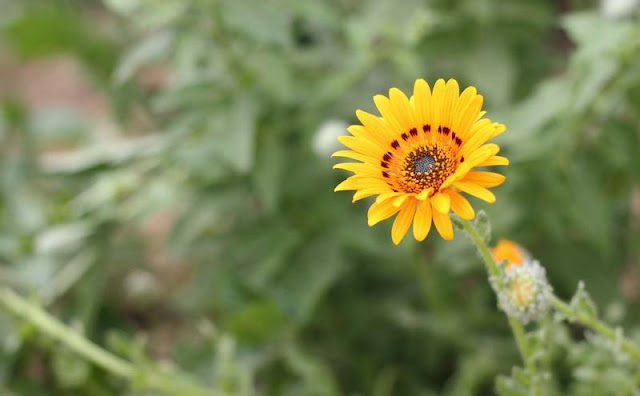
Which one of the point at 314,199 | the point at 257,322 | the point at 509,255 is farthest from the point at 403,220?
the point at 314,199

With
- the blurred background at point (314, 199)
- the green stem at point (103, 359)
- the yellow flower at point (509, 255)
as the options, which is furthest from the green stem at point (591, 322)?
the green stem at point (103, 359)

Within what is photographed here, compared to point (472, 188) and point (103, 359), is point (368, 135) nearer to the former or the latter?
point (472, 188)

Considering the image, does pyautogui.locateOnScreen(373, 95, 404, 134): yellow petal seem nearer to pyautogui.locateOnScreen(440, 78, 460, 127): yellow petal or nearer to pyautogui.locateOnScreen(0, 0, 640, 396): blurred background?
pyautogui.locateOnScreen(440, 78, 460, 127): yellow petal

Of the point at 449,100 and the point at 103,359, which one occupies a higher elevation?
the point at 449,100

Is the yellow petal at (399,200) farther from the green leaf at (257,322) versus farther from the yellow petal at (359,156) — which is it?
the green leaf at (257,322)

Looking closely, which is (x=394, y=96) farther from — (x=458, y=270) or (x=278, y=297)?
(x=278, y=297)

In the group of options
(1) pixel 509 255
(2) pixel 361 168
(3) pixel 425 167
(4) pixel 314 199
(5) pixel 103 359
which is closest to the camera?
(2) pixel 361 168
